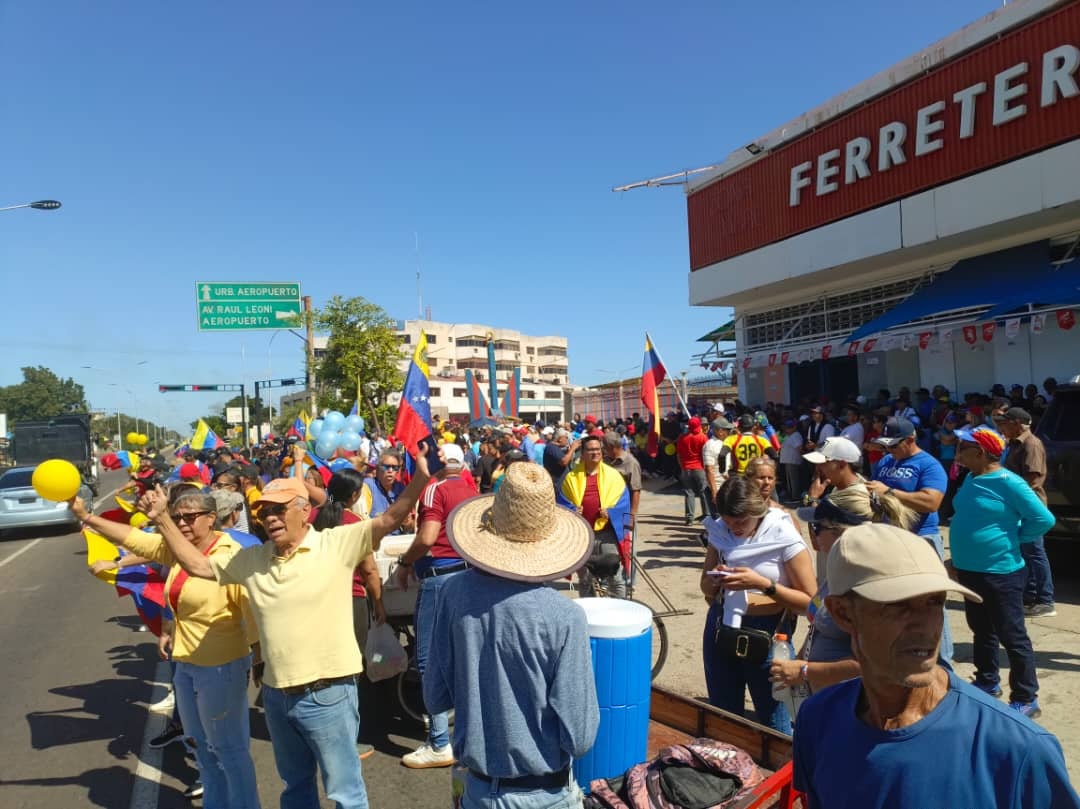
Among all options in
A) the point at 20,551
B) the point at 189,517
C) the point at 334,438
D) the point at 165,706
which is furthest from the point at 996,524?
the point at 20,551

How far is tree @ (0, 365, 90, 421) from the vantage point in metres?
99.9

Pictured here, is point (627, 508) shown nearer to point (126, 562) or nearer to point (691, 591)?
point (691, 591)

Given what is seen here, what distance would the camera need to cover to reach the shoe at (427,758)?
4363mm

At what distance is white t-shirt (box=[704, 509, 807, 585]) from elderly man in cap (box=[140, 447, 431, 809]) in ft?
5.23

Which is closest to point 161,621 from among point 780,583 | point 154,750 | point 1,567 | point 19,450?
point 154,750

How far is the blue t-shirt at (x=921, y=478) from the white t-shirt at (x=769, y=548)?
1.97m

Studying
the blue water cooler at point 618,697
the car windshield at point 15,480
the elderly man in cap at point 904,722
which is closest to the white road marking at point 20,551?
the car windshield at point 15,480

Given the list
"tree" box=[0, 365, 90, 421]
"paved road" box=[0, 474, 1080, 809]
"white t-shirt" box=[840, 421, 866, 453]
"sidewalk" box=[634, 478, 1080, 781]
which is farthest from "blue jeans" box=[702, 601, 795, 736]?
"tree" box=[0, 365, 90, 421]

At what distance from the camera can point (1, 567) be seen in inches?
463

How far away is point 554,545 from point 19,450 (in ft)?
86.2

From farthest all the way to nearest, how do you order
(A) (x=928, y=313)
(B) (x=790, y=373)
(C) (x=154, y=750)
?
(B) (x=790, y=373)
(A) (x=928, y=313)
(C) (x=154, y=750)

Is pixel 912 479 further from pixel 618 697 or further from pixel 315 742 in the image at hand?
pixel 315 742

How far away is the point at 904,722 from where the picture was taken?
1468 millimetres

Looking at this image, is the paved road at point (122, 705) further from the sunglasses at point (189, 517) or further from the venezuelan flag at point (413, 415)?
the venezuelan flag at point (413, 415)
